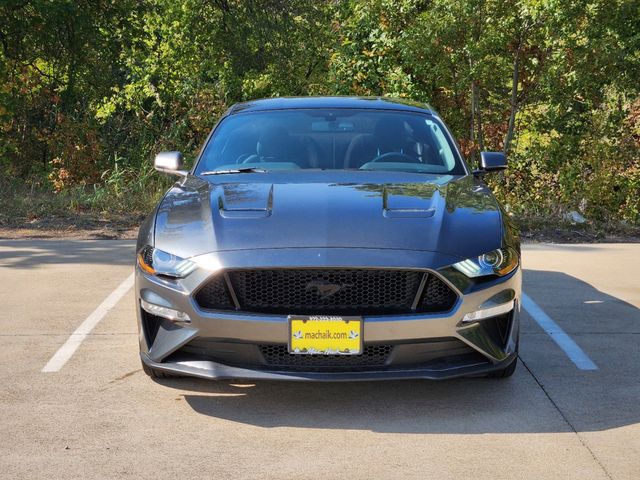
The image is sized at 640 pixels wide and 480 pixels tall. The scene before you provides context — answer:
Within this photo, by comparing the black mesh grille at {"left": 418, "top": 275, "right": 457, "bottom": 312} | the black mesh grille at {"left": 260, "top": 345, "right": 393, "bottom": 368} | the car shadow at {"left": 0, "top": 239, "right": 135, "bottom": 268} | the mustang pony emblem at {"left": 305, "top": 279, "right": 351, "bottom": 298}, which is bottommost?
the car shadow at {"left": 0, "top": 239, "right": 135, "bottom": 268}

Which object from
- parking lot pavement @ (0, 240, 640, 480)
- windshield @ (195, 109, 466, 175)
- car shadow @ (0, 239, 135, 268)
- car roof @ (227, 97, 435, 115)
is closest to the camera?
parking lot pavement @ (0, 240, 640, 480)

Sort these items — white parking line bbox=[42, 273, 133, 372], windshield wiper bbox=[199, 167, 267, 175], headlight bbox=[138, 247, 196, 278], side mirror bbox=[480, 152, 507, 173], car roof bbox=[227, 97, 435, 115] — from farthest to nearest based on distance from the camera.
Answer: car roof bbox=[227, 97, 435, 115], side mirror bbox=[480, 152, 507, 173], windshield wiper bbox=[199, 167, 267, 175], white parking line bbox=[42, 273, 133, 372], headlight bbox=[138, 247, 196, 278]

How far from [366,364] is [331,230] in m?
0.68

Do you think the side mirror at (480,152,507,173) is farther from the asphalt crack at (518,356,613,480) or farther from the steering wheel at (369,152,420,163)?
the asphalt crack at (518,356,613,480)

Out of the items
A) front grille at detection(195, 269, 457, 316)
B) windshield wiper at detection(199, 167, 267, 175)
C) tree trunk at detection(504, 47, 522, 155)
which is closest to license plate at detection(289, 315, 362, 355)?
front grille at detection(195, 269, 457, 316)

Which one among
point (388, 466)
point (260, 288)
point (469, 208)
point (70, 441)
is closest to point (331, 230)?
point (260, 288)

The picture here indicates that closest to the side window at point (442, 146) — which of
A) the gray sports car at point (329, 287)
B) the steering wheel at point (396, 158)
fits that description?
the steering wheel at point (396, 158)

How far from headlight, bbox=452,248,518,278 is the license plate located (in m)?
0.61

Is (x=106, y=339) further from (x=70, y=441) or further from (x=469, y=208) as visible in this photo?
(x=469, y=208)

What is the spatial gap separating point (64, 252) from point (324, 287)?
19.4ft

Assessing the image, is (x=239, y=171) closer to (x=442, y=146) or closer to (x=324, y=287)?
(x=442, y=146)

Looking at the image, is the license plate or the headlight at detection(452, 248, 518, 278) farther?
the headlight at detection(452, 248, 518, 278)

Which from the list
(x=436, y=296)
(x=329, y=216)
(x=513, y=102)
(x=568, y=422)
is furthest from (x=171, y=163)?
(x=513, y=102)

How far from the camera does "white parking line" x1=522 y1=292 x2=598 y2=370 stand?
6.12 m
